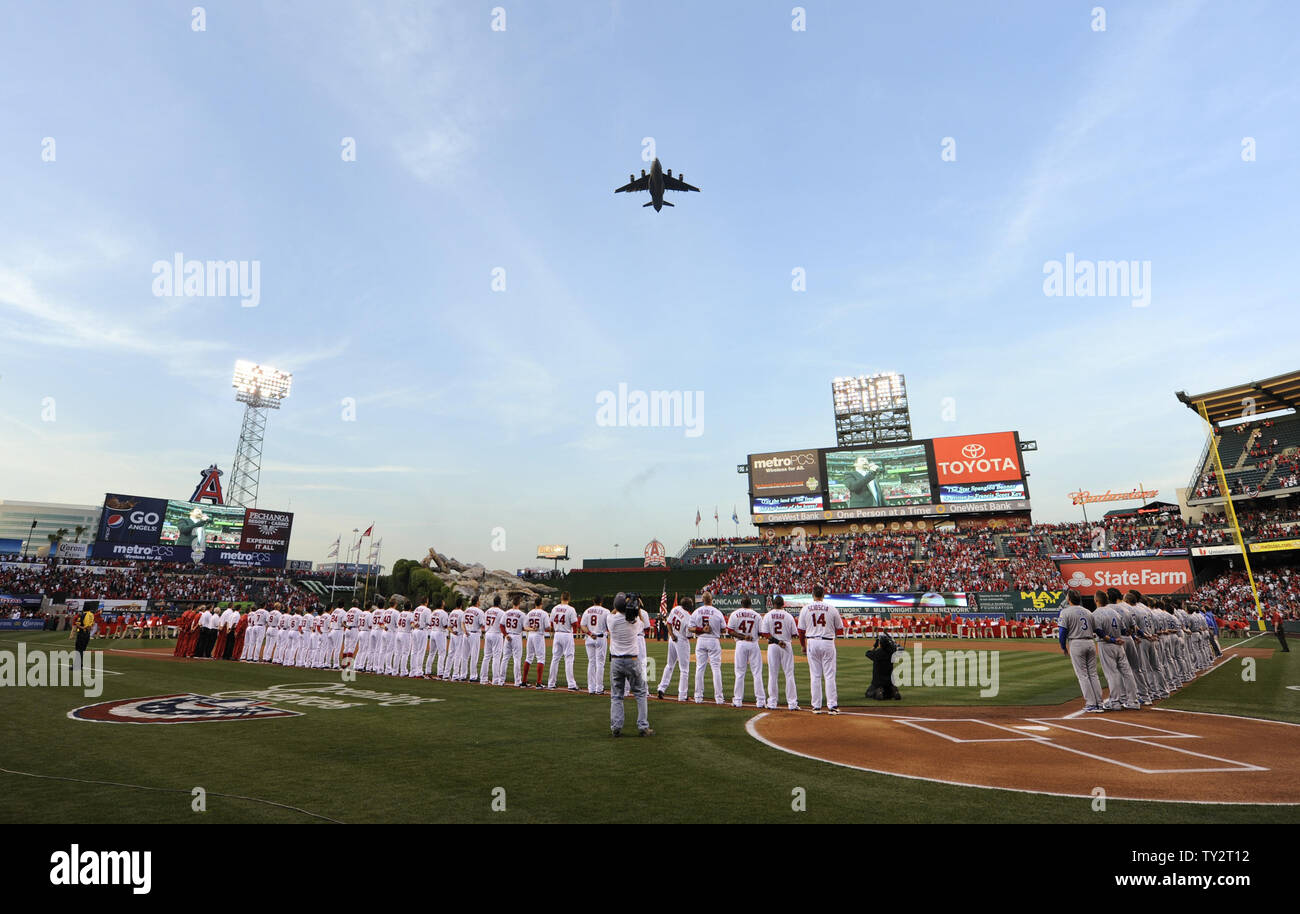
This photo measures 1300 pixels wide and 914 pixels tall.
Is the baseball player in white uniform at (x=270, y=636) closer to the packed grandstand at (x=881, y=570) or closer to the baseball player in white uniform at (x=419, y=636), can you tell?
the baseball player in white uniform at (x=419, y=636)

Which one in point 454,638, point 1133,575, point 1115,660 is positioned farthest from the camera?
point 1133,575

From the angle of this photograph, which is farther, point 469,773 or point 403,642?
point 403,642

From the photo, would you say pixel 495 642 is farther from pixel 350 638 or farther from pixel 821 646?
pixel 821 646

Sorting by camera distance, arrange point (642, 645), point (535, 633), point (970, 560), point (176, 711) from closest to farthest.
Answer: point (176, 711)
point (642, 645)
point (535, 633)
point (970, 560)

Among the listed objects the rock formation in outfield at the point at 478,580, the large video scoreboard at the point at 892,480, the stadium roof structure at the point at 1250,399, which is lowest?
the rock formation in outfield at the point at 478,580

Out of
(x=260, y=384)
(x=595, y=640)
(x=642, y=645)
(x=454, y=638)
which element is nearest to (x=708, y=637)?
(x=642, y=645)

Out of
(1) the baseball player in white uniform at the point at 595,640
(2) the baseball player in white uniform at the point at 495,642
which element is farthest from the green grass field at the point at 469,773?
(2) the baseball player in white uniform at the point at 495,642

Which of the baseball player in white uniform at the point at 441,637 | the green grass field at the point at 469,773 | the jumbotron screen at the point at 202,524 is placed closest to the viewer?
the green grass field at the point at 469,773
